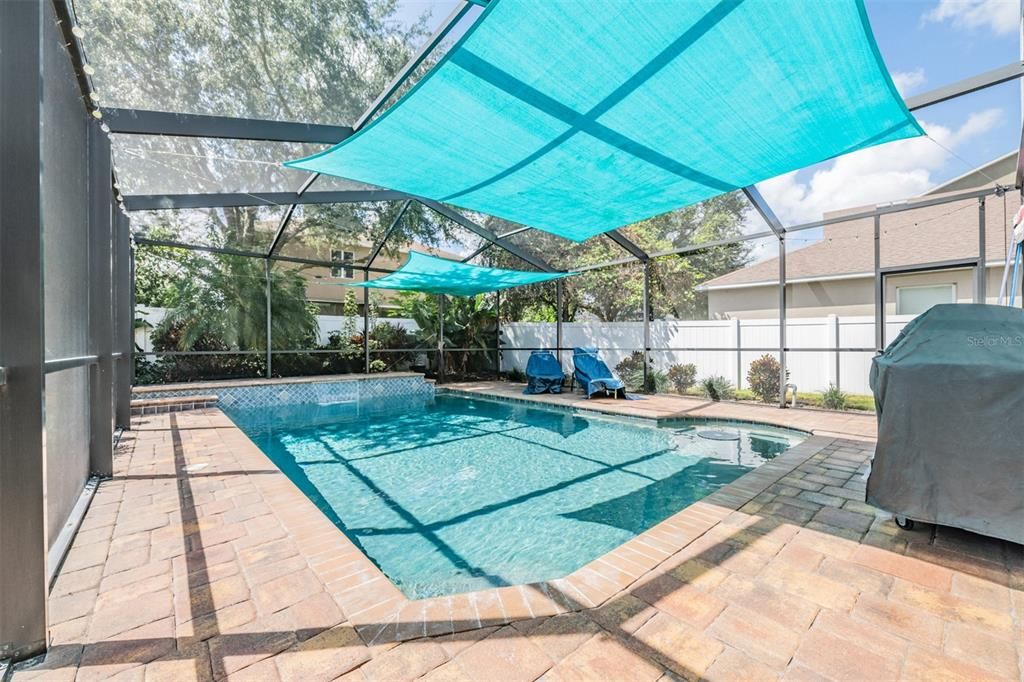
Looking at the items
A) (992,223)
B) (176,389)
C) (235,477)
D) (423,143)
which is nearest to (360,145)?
(423,143)

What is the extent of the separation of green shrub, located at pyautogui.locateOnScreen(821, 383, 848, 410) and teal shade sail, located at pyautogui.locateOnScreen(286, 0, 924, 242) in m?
5.50

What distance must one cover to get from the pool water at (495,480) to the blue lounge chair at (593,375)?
1.52 m

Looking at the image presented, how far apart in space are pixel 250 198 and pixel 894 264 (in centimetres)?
1258

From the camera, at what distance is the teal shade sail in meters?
2.60

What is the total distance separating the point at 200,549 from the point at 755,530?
3504 mm

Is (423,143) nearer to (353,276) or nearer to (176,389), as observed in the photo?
(176,389)

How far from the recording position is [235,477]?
153 inches

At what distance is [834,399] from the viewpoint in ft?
25.7

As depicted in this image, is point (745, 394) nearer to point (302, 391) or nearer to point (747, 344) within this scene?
point (747, 344)

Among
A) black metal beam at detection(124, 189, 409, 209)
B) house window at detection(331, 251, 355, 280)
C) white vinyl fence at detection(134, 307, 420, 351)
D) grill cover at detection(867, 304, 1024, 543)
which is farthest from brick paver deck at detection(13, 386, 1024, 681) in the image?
house window at detection(331, 251, 355, 280)

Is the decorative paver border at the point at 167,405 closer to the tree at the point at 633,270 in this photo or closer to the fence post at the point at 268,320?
the fence post at the point at 268,320

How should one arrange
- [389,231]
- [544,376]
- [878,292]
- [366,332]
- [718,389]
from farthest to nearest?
[366,332]
[544,376]
[389,231]
[718,389]
[878,292]

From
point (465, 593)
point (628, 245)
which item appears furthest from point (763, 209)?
point (465, 593)

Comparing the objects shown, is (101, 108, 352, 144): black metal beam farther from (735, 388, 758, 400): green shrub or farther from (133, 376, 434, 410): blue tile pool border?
(735, 388, 758, 400): green shrub
